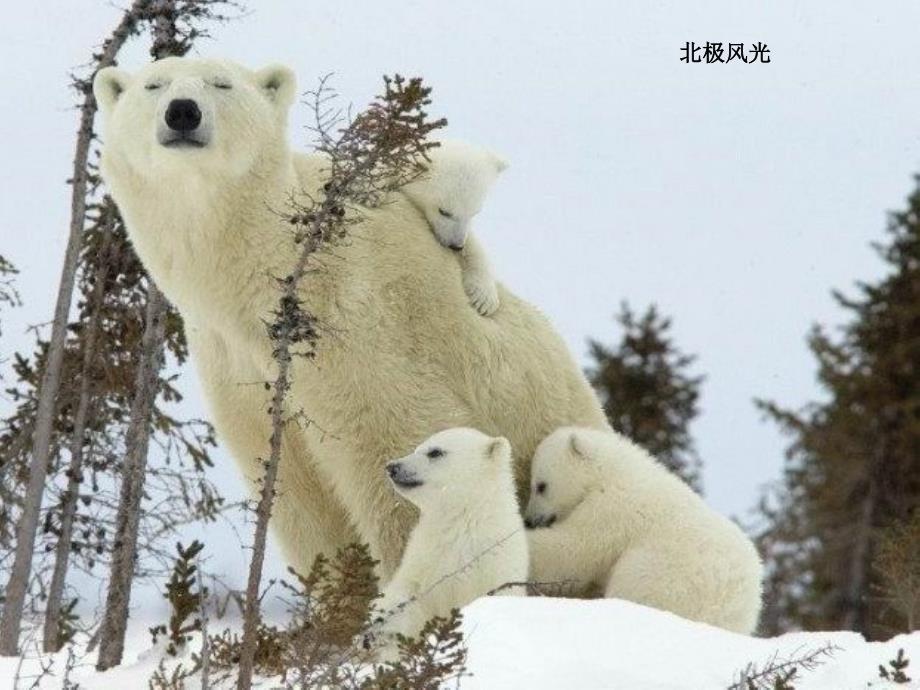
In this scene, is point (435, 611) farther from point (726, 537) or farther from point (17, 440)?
point (17, 440)

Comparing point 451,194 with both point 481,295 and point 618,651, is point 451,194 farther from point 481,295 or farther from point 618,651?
point 618,651

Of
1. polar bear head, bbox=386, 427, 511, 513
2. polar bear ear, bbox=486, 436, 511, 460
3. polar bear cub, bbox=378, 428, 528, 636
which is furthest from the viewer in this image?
polar bear ear, bbox=486, 436, 511, 460

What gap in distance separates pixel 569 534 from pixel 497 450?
0.80 m

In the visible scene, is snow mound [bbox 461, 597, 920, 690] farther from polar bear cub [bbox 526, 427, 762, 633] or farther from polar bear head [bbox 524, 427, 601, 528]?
polar bear head [bbox 524, 427, 601, 528]

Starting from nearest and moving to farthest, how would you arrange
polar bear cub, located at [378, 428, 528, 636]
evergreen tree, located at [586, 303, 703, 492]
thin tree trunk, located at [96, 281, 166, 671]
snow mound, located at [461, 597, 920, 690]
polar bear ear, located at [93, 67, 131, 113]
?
snow mound, located at [461, 597, 920, 690] → polar bear cub, located at [378, 428, 528, 636] → polar bear ear, located at [93, 67, 131, 113] → thin tree trunk, located at [96, 281, 166, 671] → evergreen tree, located at [586, 303, 703, 492]

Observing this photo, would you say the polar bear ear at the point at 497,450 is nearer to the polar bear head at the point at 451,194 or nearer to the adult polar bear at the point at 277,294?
the adult polar bear at the point at 277,294

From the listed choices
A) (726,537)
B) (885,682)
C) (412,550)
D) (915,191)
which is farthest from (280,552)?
(915,191)

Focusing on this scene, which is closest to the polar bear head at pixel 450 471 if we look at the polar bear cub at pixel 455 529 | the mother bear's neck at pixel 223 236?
the polar bear cub at pixel 455 529

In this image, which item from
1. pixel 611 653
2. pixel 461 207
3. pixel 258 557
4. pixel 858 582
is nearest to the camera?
pixel 258 557

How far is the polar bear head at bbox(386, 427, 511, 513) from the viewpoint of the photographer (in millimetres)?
7344

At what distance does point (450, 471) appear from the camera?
7.38 metres

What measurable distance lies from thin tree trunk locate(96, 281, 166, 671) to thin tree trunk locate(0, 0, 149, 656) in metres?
0.94

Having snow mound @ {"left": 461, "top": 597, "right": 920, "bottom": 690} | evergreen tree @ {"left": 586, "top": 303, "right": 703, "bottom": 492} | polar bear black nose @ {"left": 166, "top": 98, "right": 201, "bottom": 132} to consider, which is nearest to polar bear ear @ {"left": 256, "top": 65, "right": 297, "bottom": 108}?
polar bear black nose @ {"left": 166, "top": 98, "right": 201, "bottom": 132}

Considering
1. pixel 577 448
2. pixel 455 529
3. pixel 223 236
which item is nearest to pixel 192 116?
pixel 223 236
